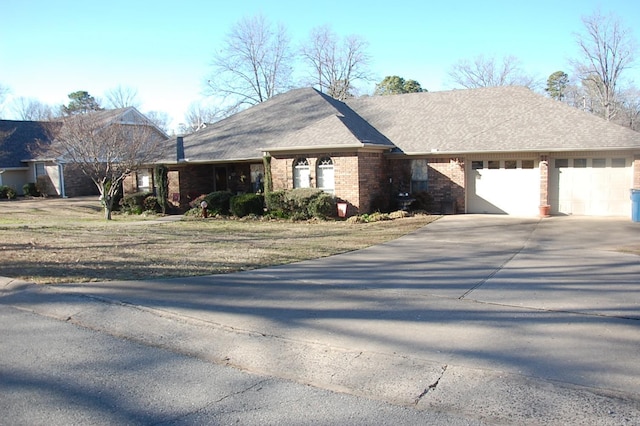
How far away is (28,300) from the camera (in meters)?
8.05

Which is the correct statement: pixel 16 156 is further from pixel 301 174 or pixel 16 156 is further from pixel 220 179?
pixel 301 174

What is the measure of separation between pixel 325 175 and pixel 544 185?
816cm

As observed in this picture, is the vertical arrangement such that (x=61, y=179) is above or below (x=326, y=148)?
below

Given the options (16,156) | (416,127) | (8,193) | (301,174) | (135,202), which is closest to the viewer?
(301,174)

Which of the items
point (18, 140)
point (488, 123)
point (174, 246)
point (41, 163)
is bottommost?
point (174, 246)

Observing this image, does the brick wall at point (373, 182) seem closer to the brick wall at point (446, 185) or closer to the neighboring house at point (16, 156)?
the brick wall at point (446, 185)

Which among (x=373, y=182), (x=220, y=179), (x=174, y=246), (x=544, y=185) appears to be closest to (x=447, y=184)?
(x=373, y=182)

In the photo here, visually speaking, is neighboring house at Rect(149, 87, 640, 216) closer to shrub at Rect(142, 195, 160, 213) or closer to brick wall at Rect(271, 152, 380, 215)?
brick wall at Rect(271, 152, 380, 215)

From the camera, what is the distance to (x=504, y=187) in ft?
70.0

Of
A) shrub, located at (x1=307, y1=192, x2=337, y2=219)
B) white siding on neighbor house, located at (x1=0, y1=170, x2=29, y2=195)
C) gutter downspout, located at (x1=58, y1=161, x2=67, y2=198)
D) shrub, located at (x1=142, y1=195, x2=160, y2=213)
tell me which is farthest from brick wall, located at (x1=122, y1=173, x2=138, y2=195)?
white siding on neighbor house, located at (x1=0, y1=170, x2=29, y2=195)

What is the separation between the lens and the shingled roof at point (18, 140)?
38.0m

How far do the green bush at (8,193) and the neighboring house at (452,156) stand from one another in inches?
664

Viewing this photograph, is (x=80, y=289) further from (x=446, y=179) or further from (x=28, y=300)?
(x=446, y=179)

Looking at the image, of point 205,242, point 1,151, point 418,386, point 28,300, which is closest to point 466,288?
point 418,386
